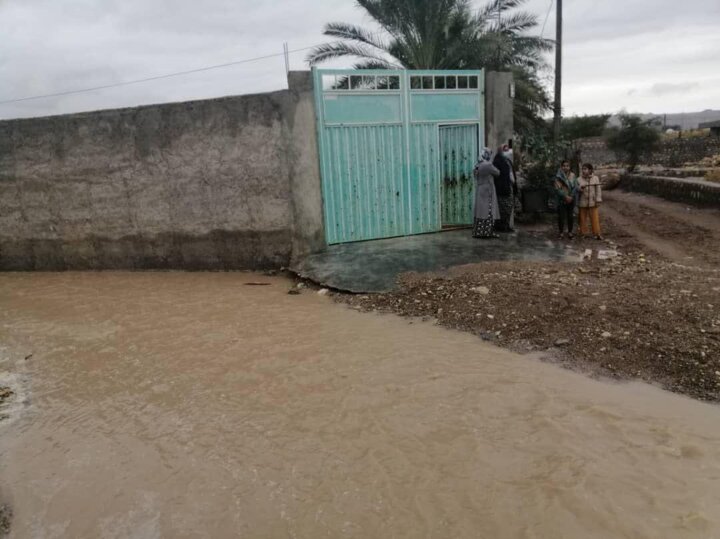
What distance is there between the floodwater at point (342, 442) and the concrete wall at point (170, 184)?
2802 millimetres

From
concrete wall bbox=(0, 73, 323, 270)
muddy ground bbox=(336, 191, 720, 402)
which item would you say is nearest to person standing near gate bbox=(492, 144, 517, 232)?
muddy ground bbox=(336, 191, 720, 402)

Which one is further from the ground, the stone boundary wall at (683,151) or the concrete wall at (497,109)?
the concrete wall at (497,109)

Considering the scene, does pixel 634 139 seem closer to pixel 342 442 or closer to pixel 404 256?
pixel 404 256

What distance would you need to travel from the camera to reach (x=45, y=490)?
3279mm

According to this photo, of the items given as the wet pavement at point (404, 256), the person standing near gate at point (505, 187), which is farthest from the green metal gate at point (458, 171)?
the wet pavement at point (404, 256)

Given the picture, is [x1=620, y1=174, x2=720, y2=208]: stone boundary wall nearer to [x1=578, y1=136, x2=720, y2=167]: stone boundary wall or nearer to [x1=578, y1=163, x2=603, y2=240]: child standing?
[x1=578, y1=163, x2=603, y2=240]: child standing

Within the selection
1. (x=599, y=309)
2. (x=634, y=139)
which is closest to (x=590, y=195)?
(x=599, y=309)

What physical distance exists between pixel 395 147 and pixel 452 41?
6280 millimetres

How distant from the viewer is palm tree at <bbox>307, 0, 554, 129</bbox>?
1262 cm

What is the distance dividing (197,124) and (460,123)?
4211 mm

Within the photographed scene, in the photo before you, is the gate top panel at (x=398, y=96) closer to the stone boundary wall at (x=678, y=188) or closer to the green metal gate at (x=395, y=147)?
the green metal gate at (x=395, y=147)

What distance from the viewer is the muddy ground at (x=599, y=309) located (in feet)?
14.2

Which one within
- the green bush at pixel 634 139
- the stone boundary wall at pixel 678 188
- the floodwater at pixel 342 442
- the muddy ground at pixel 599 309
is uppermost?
the green bush at pixel 634 139

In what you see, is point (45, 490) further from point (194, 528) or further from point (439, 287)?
point (439, 287)
